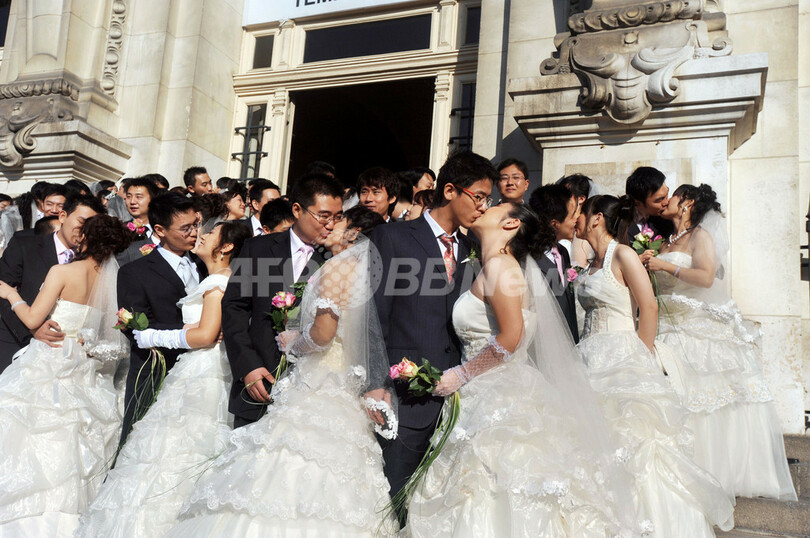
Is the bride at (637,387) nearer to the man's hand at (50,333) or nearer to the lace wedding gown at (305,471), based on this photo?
the lace wedding gown at (305,471)

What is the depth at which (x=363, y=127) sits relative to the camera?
14.5 metres

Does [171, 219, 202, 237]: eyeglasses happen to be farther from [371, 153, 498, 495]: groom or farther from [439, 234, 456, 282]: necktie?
[439, 234, 456, 282]: necktie

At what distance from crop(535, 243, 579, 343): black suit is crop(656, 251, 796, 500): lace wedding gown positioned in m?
0.63

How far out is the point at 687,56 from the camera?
612cm

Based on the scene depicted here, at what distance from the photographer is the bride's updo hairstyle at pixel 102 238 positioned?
4.97 m

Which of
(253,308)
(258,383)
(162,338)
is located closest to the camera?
→ (258,383)

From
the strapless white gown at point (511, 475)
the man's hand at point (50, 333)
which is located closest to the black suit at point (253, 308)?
the strapless white gown at point (511, 475)

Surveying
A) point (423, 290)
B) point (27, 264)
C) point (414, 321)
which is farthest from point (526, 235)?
point (27, 264)

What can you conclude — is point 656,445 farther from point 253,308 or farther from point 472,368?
point 253,308

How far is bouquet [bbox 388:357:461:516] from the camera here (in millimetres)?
3254

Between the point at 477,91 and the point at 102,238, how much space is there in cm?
447

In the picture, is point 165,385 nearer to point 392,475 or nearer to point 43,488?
point 43,488

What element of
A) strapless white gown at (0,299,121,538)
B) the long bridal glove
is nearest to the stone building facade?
the long bridal glove

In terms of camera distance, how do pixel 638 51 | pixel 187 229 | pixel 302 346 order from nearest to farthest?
pixel 302 346 < pixel 187 229 < pixel 638 51
